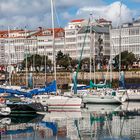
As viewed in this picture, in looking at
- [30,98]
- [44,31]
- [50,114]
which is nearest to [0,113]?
[50,114]

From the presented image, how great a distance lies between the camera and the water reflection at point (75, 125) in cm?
3284

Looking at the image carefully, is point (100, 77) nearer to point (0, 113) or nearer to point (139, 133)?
point (0, 113)

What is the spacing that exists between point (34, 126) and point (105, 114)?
1085 centimetres

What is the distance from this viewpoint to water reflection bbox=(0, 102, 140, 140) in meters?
32.8

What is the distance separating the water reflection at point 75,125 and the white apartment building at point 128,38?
76.7 metres

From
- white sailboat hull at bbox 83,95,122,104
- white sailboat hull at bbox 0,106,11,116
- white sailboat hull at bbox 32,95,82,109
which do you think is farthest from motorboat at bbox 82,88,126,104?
white sailboat hull at bbox 0,106,11,116

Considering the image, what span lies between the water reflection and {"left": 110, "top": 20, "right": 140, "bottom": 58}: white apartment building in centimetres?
7667

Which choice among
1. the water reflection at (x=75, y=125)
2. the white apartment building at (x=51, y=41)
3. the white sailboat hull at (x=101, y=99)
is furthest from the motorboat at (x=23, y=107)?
the white apartment building at (x=51, y=41)

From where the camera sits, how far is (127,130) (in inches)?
1390

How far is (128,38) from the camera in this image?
129m

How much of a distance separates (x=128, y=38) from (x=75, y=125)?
300ft

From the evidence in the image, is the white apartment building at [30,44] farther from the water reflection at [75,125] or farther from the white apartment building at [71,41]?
the water reflection at [75,125]

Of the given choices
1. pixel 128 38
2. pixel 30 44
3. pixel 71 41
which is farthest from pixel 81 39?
pixel 30 44

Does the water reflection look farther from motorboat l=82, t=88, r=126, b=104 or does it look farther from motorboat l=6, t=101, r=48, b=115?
motorboat l=82, t=88, r=126, b=104
